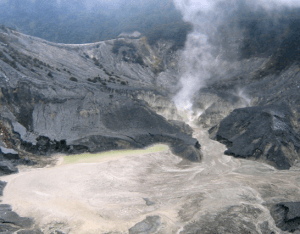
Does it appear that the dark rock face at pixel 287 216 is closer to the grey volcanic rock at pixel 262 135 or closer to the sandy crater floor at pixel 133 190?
the sandy crater floor at pixel 133 190

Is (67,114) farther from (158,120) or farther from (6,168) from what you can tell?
(6,168)

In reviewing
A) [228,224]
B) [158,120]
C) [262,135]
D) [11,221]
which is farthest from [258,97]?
[11,221]

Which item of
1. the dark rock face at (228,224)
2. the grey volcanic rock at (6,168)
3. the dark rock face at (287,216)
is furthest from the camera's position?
the grey volcanic rock at (6,168)

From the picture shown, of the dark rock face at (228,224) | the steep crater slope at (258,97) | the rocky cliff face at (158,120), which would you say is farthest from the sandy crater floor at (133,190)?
the steep crater slope at (258,97)

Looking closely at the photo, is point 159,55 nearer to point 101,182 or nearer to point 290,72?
point 290,72

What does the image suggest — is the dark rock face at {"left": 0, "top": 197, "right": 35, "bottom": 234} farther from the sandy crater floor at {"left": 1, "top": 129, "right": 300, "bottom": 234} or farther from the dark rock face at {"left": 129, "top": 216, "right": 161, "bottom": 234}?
the dark rock face at {"left": 129, "top": 216, "right": 161, "bottom": 234}

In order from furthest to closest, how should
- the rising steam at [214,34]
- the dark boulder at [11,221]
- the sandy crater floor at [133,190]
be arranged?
1. the rising steam at [214,34]
2. the sandy crater floor at [133,190]
3. the dark boulder at [11,221]
